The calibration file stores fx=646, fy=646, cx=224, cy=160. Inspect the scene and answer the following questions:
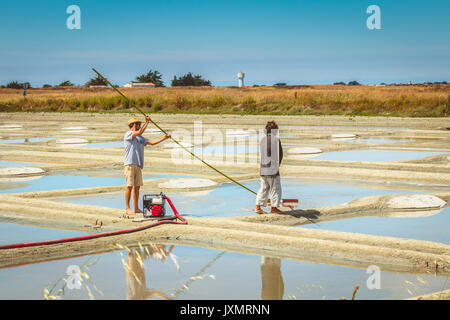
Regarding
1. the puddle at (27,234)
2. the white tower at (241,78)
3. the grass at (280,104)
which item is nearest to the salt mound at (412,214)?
the puddle at (27,234)

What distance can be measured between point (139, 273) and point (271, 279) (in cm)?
138

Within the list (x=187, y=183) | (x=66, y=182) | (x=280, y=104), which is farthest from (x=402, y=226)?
(x=280, y=104)

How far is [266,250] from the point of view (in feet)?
25.4

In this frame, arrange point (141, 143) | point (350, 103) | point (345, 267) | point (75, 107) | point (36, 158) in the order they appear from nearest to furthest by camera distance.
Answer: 1. point (345, 267)
2. point (141, 143)
3. point (36, 158)
4. point (350, 103)
5. point (75, 107)

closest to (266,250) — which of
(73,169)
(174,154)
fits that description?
(73,169)

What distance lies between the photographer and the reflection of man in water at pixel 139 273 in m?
5.97

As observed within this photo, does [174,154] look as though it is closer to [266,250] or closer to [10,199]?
[10,199]

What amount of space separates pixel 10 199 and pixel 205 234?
418 cm

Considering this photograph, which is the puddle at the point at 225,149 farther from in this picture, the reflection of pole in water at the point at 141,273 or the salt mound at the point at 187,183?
the reflection of pole in water at the point at 141,273

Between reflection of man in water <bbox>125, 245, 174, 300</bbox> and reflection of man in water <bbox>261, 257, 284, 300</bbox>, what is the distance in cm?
96

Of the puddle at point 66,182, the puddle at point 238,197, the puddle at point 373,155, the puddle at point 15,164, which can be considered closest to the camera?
the puddle at point 238,197

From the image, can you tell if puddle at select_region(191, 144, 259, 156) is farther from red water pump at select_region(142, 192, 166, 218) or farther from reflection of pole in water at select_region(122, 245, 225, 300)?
reflection of pole in water at select_region(122, 245, 225, 300)

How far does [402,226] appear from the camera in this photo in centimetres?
904

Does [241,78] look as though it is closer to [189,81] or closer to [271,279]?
A: [189,81]
